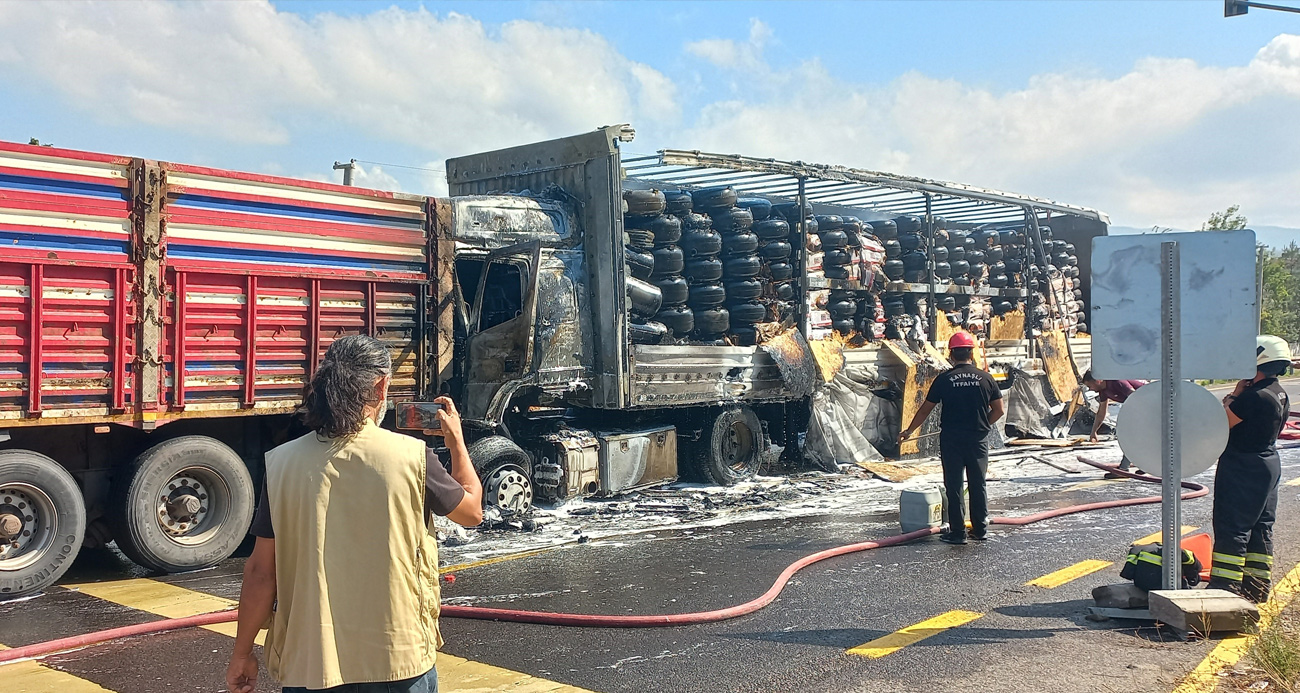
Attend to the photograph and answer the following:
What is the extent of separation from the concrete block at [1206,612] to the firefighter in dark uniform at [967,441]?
2.60m

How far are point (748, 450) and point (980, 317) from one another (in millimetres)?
6368

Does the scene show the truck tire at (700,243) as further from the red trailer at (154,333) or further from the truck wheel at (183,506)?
the truck wheel at (183,506)

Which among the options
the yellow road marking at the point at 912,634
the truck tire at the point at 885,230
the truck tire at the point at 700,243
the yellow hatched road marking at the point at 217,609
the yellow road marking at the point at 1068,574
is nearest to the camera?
the yellow hatched road marking at the point at 217,609

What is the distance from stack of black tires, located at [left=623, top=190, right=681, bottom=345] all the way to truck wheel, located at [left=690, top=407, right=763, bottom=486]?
1282 millimetres

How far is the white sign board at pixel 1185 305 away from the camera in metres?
5.41

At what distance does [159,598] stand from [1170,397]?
6.27 meters

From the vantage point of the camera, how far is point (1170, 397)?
18.1ft

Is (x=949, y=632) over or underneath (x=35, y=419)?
underneath

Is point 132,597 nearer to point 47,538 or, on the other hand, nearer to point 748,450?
point 47,538

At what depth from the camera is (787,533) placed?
8695 millimetres

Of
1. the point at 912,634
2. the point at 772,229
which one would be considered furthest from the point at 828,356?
the point at 912,634

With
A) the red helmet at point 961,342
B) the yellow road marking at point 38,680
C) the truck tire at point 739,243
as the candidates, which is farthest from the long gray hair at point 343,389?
the truck tire at point 739,243

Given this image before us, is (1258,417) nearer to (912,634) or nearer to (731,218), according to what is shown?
(912,634)

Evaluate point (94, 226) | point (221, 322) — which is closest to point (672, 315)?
point (221, 322)
